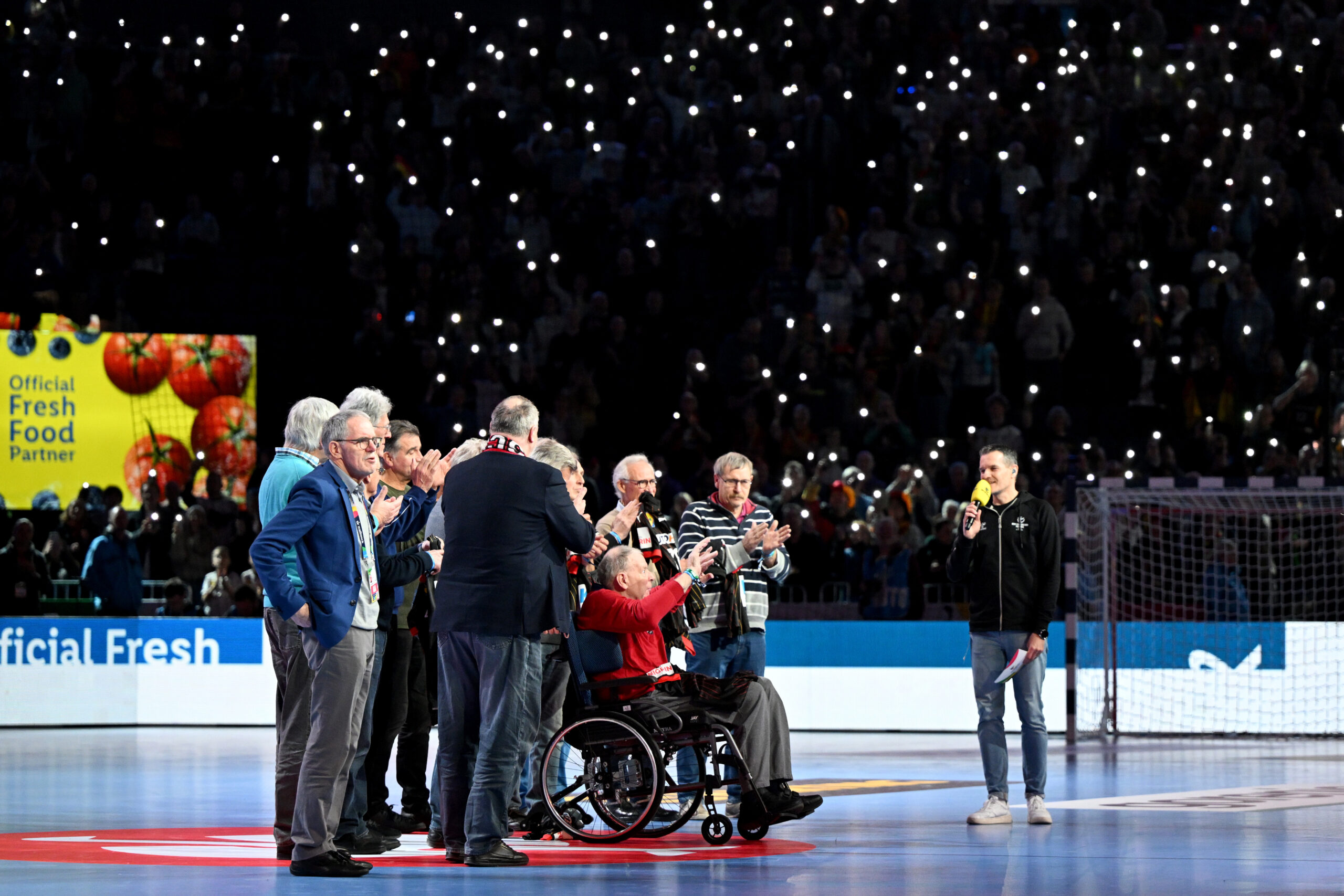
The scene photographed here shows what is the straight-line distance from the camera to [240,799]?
36.6 ft

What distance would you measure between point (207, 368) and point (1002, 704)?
1236 cm

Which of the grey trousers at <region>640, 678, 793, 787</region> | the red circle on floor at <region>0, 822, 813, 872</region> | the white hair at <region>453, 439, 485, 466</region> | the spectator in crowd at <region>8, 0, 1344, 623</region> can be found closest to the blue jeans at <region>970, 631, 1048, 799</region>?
the grey trousers at <region>640, 678, 793, 787</region>

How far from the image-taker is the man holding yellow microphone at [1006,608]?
387 inches

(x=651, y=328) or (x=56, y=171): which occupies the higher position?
(x=56, y=171)

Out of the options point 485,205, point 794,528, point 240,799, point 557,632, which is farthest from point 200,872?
point 485,205

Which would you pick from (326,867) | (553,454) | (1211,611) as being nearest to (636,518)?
(553,454)

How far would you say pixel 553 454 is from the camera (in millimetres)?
9195

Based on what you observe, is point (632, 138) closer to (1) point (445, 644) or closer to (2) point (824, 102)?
(2) point (824, 102)

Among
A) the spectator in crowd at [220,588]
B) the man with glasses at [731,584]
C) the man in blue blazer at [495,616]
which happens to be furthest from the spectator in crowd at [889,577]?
the man in blue blazer at [495,616]

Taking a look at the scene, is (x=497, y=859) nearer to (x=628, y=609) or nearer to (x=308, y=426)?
(x=628, y=609)

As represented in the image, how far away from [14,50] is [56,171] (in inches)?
81.5

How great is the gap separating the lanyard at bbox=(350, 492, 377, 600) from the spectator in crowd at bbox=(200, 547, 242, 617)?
10.9 m

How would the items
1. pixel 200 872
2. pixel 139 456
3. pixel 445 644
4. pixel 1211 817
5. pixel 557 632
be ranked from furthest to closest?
pixel 139 456 → pixel 1211 817 → pixel 557 632 → pixel 445 644 → pixel 200 872

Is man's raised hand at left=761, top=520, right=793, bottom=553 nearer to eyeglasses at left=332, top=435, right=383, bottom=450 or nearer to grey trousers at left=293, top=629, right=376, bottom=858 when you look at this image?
eyeglasses at left=332, top=435, right=383, bottom=450
